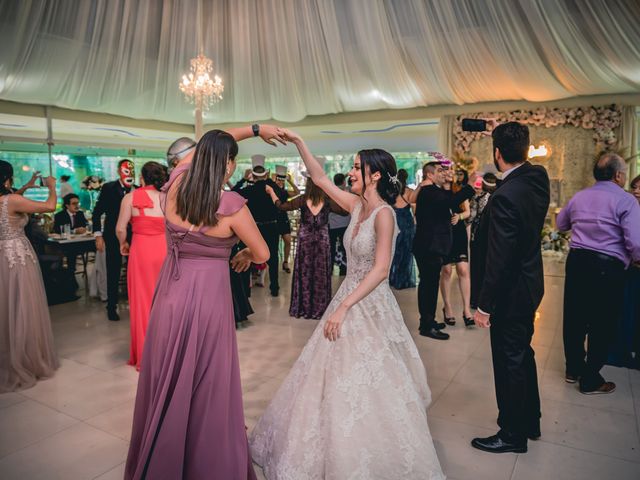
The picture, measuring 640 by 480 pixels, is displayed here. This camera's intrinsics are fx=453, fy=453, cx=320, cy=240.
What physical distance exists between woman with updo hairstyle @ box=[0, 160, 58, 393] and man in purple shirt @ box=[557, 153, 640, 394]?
154 inches

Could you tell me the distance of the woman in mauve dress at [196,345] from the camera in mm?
1811

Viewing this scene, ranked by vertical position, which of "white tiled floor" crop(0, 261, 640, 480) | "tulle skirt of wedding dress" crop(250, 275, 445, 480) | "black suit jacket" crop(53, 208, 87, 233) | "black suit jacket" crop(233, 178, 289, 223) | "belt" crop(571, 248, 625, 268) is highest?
"black suit jacket" crop(233, 178, 289, 223)

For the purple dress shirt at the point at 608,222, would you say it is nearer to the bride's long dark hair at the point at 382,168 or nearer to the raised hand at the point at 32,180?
the bride's long dark hair at the point at 382,168

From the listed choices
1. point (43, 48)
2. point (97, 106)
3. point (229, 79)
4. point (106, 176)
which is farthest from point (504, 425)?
point (106, 176)

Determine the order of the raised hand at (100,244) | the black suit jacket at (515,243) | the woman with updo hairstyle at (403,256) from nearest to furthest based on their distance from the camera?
the black suit jacket at (515,243) < the raised hand at (100,244) < the woman with updo hairstyle at (403,256)

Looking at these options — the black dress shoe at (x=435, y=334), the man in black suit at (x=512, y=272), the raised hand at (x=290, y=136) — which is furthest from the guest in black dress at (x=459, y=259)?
the raised hand at (x=290, y=136)

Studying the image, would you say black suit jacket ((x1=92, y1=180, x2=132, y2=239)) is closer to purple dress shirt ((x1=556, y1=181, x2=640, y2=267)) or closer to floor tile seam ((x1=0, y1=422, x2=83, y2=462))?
floor tile seam ((x1=0, y1=422, x2=83, y2=462))

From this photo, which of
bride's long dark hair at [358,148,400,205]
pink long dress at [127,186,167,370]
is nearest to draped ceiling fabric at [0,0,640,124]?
pink long dress at [127,186,167,370]

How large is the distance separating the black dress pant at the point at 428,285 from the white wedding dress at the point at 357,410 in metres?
2.13

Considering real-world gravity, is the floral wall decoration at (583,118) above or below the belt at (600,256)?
above

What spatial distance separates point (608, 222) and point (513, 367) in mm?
1490

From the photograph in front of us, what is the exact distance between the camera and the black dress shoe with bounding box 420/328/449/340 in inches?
172

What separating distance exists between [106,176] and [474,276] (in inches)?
534

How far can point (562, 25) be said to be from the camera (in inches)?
254
